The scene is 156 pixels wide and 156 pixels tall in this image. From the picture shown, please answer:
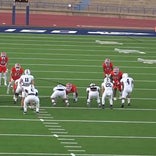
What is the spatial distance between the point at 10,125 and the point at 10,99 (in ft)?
13.9

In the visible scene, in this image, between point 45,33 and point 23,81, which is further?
point 45,33

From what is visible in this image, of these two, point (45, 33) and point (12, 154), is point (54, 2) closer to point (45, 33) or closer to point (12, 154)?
point (45, 33)

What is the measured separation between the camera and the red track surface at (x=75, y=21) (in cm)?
5097

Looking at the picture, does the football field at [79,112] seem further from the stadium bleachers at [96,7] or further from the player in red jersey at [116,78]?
the stadium bleachers at [96,7]

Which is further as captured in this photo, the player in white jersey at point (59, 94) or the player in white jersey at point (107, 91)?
the player in white jersey at point (59, 94)

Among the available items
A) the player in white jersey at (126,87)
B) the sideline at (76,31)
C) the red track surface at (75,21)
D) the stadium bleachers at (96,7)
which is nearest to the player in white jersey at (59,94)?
the player in white jersey at (126,87)

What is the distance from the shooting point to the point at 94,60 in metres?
35.4

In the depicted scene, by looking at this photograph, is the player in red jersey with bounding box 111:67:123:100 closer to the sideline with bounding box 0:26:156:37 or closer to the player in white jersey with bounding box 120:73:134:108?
the player in white jersey with bounding box 120:73:134:108

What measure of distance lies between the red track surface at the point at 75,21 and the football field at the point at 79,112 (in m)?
10.6

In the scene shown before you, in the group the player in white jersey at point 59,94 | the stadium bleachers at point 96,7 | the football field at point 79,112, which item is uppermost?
the stadium bleachers at point 96,7

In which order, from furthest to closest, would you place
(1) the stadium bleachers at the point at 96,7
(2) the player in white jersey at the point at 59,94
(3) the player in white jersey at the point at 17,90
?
(1) the stadium bleachers at the point at 96,7 < (3) the player in white jersey at the point at 17,90 < (2) the player in white jersey at the point at 59,94

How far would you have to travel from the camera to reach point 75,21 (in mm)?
52719

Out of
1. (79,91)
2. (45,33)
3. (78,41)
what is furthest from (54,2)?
(79,91)

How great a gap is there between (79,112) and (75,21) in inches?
1152
